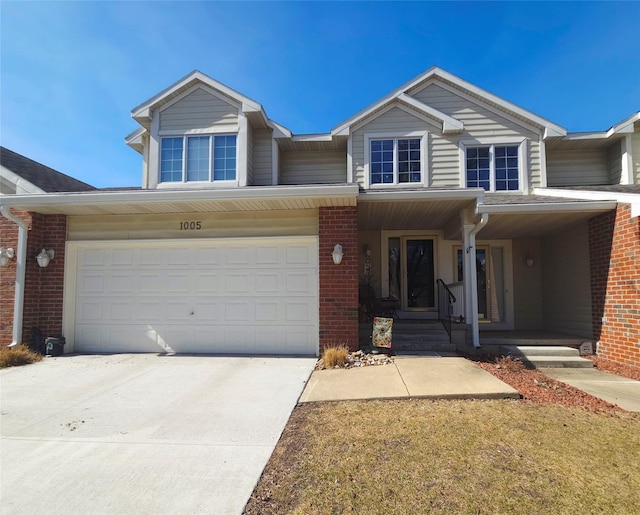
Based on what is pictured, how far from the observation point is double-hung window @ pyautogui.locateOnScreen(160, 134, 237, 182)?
954 centimetres

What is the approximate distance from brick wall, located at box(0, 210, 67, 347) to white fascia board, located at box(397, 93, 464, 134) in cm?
860

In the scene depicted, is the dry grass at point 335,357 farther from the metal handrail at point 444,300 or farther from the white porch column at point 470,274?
the metal handrail at point 444,300

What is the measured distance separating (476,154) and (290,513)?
960 centimetres

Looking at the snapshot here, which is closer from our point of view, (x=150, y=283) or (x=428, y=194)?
(x=428, y=194)

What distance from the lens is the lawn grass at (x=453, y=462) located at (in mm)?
2555

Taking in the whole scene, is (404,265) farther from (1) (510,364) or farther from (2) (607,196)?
(2) (607,196)

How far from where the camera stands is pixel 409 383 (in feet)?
16.9

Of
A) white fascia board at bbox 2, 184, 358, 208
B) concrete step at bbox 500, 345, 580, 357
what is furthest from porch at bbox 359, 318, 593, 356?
white fascia board at bbox 2, 184, 358, 208

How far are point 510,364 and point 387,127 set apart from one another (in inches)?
256

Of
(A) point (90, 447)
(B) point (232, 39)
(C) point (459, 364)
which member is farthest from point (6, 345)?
(C) point (459, 364)

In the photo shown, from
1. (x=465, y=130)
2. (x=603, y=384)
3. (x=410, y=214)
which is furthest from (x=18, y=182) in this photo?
(x=603, y=384)

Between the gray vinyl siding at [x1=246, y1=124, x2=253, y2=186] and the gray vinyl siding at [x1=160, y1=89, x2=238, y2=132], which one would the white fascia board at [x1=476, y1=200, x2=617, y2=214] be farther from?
the gray vinyl siding at [x1=160, y1=89, x2=238, y2=132]

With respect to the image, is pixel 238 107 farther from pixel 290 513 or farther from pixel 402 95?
pixel 290 513

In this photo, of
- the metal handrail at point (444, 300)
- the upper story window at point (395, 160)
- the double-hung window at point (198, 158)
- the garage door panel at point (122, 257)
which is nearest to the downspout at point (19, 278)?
the garage door panel at point (122, 257)
